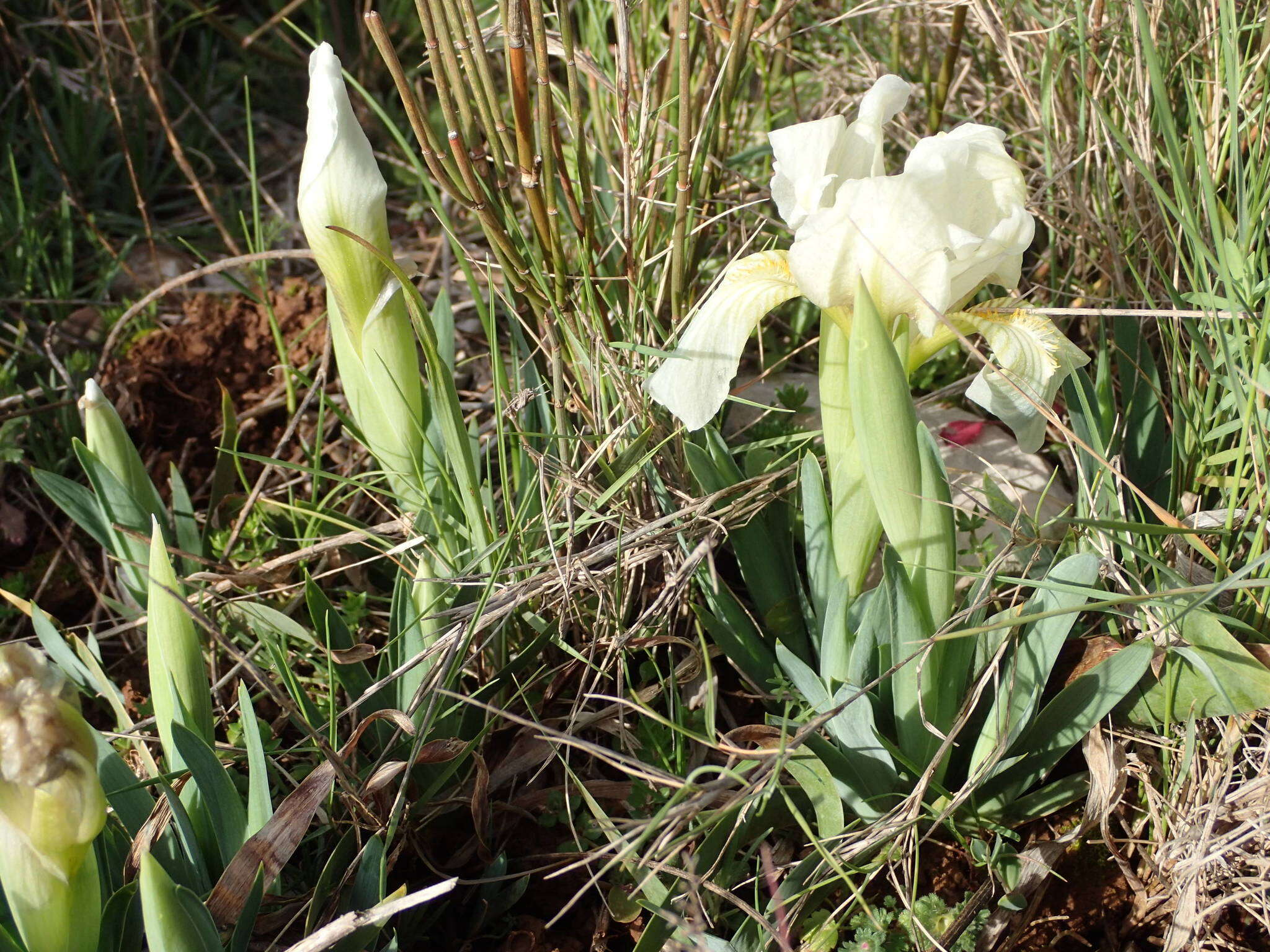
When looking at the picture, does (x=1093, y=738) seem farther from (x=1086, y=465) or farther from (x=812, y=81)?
(x=812, y=81)

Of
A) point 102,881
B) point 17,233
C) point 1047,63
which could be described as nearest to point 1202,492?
point 1047,63

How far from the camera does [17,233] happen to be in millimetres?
1979

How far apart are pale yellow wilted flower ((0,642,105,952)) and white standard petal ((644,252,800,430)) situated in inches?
22.7

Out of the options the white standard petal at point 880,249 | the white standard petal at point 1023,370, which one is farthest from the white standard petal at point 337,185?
the white standard petal at point 1023,370

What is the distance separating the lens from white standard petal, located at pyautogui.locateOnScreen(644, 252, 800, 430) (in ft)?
3.31

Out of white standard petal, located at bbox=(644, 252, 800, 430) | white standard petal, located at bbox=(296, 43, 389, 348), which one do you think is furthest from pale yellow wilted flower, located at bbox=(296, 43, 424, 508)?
white standard petal, located at bbox=(644, 252, 800, 430)

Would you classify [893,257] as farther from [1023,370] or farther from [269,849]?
[269,849]

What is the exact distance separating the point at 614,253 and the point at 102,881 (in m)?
1.01

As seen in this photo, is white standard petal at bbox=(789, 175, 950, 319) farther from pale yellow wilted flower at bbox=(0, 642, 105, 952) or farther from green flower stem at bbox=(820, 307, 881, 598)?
pale yellow wilted flower at bbox=(0, 642, 105, 952)

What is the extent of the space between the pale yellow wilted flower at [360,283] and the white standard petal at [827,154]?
1.36 feet

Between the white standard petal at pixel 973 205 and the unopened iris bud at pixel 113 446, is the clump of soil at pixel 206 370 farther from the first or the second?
the white standard petal at pixel 973 205

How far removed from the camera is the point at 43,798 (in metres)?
0.76

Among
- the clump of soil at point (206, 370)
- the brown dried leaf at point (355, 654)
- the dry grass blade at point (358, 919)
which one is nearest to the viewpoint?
the dry grass blade at point (358, 919)

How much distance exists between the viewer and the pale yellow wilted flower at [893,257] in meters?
0.91
